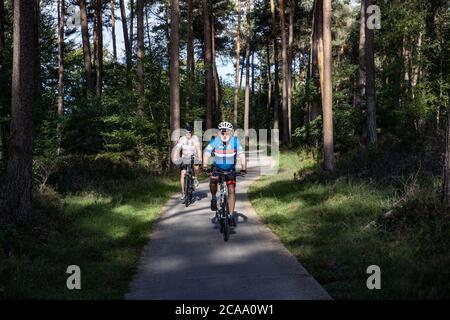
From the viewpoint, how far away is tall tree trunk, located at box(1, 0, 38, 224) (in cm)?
980

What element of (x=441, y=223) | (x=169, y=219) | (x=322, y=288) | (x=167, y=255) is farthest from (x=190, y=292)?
(x=169, y=219)

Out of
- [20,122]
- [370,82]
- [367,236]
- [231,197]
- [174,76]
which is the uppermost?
[174,76]

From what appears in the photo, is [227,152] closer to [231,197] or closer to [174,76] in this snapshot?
[231,197]

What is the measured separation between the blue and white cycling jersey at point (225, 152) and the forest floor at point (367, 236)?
1.85m

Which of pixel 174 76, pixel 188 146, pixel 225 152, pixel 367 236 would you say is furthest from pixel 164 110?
pixel 367 236

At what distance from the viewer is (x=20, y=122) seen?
32.5ft

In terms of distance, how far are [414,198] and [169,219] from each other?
6177 millimetres

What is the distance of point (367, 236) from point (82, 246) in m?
5.35

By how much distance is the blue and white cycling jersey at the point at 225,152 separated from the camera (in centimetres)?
1062

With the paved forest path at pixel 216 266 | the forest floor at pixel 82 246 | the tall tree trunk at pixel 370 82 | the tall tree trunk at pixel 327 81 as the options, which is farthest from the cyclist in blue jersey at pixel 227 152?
the tall tree trunk at pixel 370 82

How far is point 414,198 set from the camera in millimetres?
9125

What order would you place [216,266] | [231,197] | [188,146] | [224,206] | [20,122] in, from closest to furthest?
[216,266] < [20,122] < [224,206] < [231,197] < [188,146]
